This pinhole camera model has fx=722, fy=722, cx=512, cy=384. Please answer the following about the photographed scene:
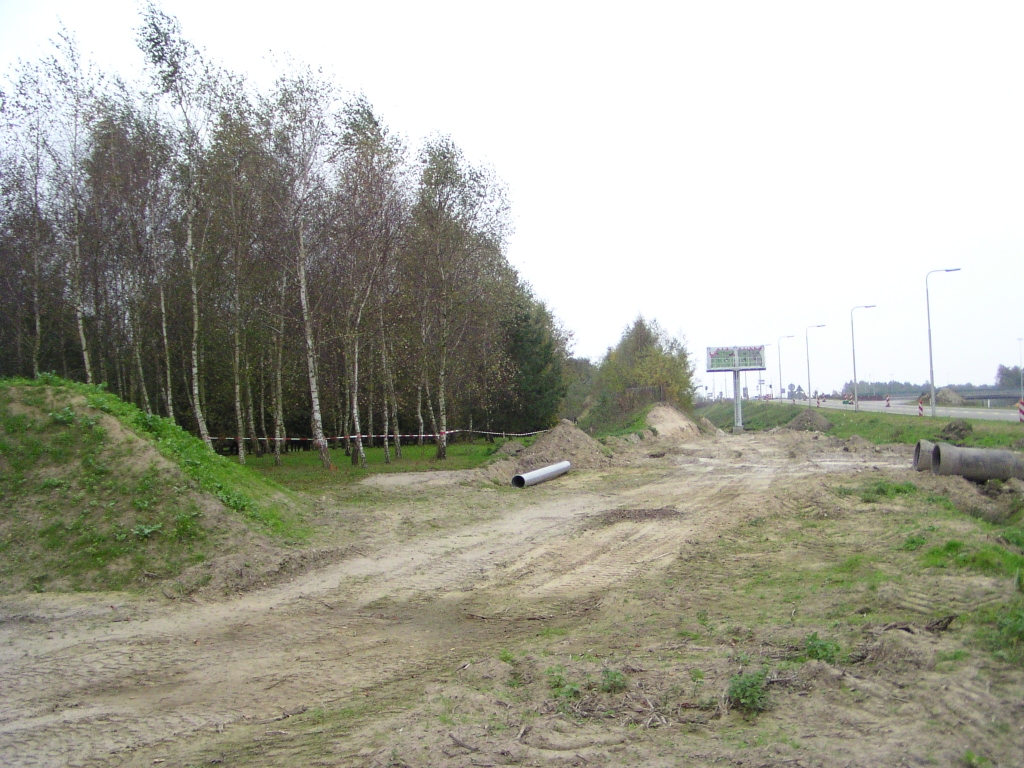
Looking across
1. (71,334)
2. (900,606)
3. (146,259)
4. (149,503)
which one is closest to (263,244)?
(146,259)

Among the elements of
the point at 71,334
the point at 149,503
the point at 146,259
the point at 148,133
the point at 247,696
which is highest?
the point at 148,133

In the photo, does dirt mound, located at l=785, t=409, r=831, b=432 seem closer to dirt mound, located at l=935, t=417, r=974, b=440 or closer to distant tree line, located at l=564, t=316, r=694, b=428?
distant tree line, located at l=564, t=316, r=694, b=428

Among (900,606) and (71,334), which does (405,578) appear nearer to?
(900,606)

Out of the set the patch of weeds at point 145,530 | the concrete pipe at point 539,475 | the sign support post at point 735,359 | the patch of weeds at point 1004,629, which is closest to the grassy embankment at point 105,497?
the patch of weeds at point 145,530

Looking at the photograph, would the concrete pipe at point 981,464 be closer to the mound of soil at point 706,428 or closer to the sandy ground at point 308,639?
the sandy ground at point 308,639

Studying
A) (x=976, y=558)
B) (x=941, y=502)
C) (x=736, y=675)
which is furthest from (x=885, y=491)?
(x=736, y=675)

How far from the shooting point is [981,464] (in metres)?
17.4

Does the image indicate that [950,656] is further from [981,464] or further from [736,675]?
[981,464]

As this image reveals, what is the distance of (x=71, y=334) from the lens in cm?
3400

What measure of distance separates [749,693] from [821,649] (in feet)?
3.93

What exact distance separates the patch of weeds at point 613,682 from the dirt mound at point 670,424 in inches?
1531

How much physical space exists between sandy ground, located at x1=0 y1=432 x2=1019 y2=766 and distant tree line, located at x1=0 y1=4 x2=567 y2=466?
13.7m

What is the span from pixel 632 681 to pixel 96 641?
5804 mm

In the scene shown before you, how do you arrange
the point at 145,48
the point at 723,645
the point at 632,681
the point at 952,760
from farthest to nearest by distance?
1. the point at 145,48
2. the point at 723,645
3. the point at 632,681
4. the point at 952,760
